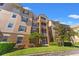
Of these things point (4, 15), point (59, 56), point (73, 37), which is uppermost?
point (4, 15)

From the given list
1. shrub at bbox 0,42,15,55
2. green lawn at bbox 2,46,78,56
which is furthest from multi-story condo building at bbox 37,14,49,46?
shrub at bbox 0,42,15,55

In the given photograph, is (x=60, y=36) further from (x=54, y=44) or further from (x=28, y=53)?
(x=28, y=53)

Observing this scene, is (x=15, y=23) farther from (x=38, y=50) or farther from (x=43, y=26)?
(x=38, y=50)

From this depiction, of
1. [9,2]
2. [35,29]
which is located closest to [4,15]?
[9,2]

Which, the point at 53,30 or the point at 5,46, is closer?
the point at 5,46

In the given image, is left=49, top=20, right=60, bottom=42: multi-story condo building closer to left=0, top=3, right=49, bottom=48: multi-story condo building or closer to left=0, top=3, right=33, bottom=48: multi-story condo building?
left=0, top=3, right=49, bottom=48: multi-story condo building

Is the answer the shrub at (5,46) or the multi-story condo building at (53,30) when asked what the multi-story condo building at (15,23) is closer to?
the shrub at (5,46)

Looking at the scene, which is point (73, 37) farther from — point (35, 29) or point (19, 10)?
point (19, 10)

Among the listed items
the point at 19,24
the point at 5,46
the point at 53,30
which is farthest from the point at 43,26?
the point at 5,46

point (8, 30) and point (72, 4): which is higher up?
point (72, 4)
